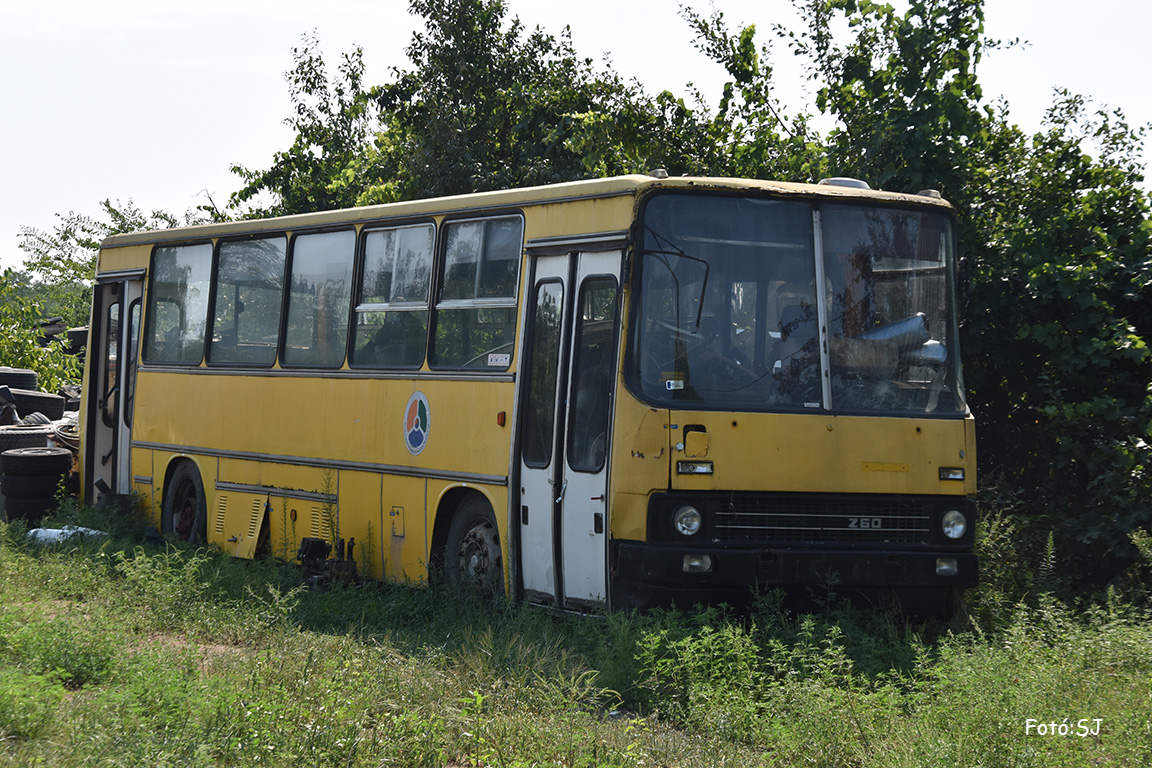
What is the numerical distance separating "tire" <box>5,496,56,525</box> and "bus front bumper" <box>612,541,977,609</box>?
945 centimetres

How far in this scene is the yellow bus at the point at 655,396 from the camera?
7.85 metres

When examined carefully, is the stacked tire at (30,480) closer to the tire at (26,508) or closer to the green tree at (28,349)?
the tire at (26,508)

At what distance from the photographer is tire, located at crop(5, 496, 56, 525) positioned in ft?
48.9

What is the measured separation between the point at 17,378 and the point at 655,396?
47.7ft

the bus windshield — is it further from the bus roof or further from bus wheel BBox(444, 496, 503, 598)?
bus wheel BBox(444, 496, 503, 598)

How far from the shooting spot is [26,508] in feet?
49.0

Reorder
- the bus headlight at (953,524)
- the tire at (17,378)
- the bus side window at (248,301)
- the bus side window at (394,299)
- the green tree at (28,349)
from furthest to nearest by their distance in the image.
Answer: the green tree at (28,349)
the tire at (17,378)
the bus side window at (248,301)
the bus side window at (394,299)
the bus headlight at (953,524)

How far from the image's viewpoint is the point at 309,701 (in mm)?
6199

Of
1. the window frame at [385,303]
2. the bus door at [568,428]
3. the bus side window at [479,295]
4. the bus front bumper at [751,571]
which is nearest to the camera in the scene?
the bus front bumper at [751,571]

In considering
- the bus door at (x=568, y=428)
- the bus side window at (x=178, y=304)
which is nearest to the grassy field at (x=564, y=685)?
the bus door at (x=568, y=428)

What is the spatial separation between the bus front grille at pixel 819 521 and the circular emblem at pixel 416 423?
307 centimetres

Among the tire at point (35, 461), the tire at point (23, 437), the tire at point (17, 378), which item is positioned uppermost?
the tire at point (17, 378)

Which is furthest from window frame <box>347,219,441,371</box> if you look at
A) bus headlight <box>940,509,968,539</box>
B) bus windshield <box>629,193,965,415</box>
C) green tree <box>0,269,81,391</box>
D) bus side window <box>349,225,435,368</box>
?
green tree <box>0,269,81,391</box>

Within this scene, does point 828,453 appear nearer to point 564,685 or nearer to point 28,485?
point 564,685
